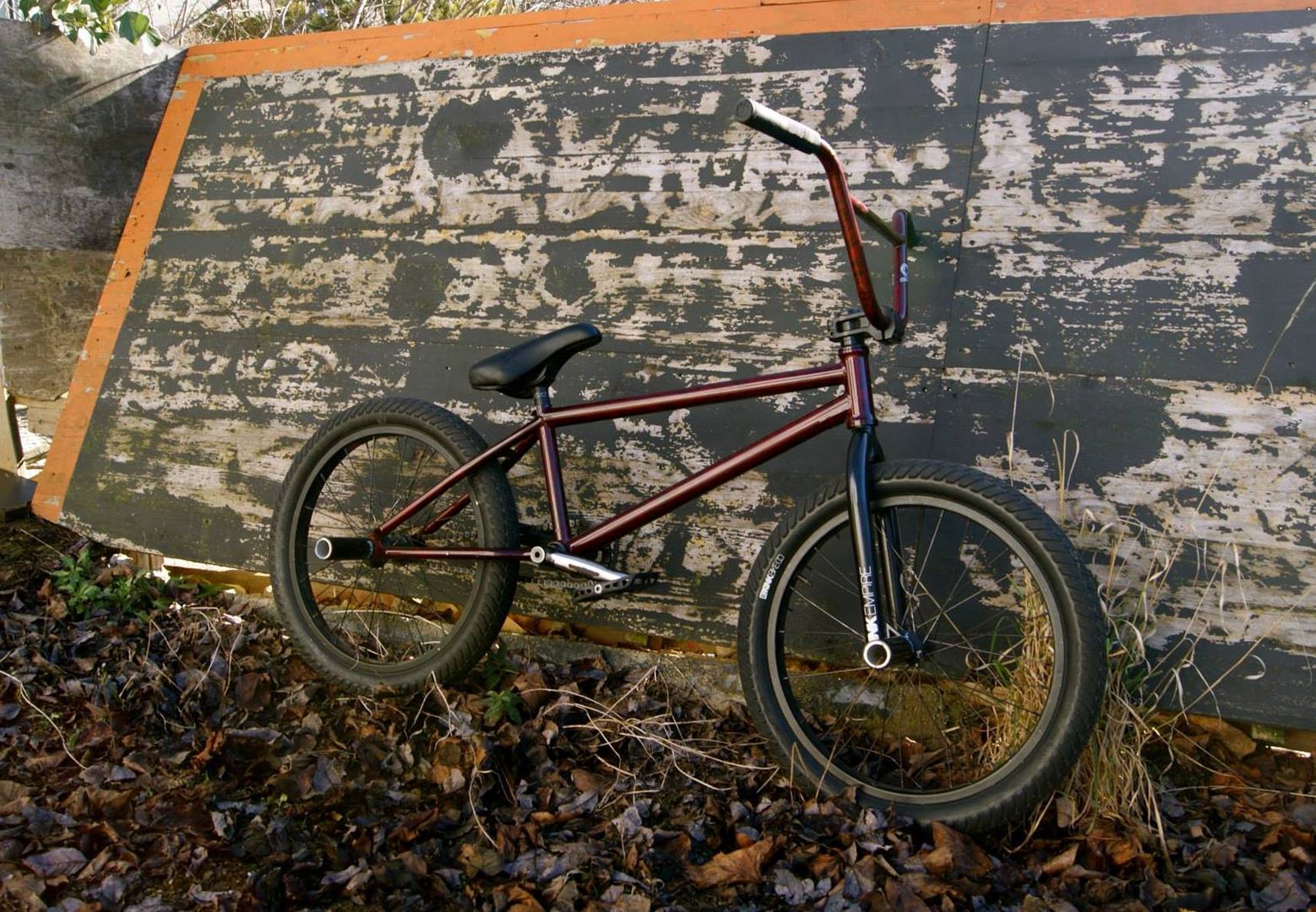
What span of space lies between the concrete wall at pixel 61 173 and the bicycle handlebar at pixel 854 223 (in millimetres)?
3333

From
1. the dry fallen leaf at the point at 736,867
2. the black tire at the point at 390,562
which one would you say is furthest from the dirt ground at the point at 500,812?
the black tire at the point at 390,562

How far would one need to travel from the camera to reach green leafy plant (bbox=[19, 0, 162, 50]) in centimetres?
425

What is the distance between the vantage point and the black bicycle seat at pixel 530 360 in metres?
2.87

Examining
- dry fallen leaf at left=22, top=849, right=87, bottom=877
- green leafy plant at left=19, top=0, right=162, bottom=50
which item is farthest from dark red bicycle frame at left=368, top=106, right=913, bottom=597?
green leafy plant at left=19, top=0, right=162, bottom=50

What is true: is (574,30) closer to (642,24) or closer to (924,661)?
(642,24)

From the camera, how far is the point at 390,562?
3.29 meters

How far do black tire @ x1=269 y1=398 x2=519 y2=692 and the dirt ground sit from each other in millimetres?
158

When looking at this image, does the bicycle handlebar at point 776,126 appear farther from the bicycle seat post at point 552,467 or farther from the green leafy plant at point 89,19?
the green leafy plant at point 89,19

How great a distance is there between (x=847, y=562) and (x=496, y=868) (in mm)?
1280

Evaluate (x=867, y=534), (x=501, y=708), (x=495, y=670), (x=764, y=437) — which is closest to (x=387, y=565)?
(x=495, y=670)

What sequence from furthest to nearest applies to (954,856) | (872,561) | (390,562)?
1. (390,562)
2. (872,561)
3. (954,856)

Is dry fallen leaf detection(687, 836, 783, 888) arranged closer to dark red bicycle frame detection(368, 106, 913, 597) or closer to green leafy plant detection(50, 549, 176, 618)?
dark red bicycle frame detection(368, 106, 913, 597)

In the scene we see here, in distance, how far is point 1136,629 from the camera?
2.53m

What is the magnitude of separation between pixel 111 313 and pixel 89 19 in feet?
4.18
